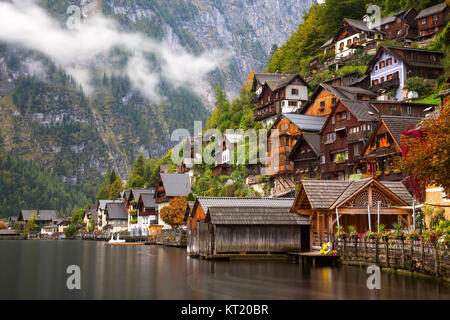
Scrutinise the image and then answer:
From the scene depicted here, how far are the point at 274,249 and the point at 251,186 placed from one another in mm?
43449

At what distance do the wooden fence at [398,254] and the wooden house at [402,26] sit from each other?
220 ft

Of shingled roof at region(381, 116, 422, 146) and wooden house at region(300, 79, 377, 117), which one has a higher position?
wooden house at region(300, 79, 377, 117)

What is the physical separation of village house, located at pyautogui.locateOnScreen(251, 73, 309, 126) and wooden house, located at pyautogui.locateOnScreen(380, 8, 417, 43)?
18880mm

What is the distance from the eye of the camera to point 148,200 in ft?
398

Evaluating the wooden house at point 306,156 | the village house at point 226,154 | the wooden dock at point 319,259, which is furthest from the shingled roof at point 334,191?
the village house at point 226,154

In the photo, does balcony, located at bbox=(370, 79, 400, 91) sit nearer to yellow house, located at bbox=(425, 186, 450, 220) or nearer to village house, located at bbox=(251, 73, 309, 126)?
village house, located at bbox=(251, 73, 309, 126)

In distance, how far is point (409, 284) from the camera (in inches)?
1061

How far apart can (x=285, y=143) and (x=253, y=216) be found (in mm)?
37882

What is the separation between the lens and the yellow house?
38375mm

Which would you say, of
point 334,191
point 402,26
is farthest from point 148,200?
point 334,191

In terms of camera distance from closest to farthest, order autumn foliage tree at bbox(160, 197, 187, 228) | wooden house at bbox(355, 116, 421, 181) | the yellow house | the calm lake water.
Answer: the calm lake water
the yellow house
wooden house at bbox(355, 116, 421, 181)
autumn foliage tree at bbox(160, 197, 187, 228)

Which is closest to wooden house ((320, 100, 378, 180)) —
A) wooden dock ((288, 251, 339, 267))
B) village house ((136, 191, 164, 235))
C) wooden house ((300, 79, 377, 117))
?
wooden house ((300, 79, 377, 117))

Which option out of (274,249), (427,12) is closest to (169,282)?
(274,249)
